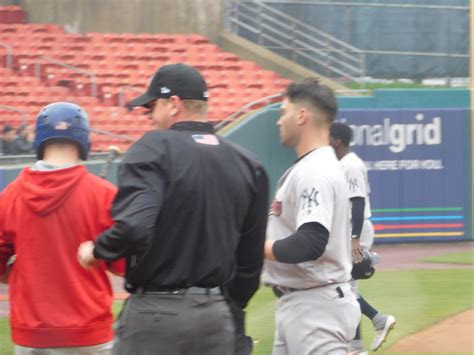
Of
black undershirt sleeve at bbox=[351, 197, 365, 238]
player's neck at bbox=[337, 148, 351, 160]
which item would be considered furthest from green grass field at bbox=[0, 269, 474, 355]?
player's neck at bbox=[337, 148, 351, 160]

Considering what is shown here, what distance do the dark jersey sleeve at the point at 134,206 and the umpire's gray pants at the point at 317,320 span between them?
1.22 metres

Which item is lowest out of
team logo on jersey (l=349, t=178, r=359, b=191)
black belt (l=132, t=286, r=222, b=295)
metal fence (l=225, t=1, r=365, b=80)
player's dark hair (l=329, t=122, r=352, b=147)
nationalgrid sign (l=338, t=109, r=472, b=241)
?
nationalgrid sign (l=338, t=109, r=472, b=241)

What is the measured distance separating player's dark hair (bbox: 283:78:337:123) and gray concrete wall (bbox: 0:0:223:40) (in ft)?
62.1

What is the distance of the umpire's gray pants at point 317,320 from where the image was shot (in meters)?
4.72

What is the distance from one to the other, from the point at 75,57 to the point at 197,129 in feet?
58.8

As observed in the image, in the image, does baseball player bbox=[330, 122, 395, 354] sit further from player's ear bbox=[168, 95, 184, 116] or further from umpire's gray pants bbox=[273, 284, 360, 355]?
player's ear bbox=[168, 95, 184, 116]

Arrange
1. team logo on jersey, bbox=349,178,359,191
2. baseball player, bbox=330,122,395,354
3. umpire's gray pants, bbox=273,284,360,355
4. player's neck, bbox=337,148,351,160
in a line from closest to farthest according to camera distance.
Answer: umpire's gray pants, bbox=273,284,360,355, baseball player, bbox=330,122,395,354, team logo on jersey, bbox=349,178,359,191, player's neck, bbox=337,148,351,160

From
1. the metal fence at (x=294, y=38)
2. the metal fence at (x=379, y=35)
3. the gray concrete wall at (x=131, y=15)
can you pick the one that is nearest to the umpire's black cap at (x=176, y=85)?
the metal fence at (x=294, y=38)

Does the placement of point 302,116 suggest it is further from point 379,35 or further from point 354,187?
point 379,35

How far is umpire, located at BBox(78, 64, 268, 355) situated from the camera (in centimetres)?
374

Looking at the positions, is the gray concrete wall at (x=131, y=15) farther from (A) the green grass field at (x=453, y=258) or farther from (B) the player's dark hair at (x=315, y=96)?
(B) the player's dark hair at (x=315, y=96)

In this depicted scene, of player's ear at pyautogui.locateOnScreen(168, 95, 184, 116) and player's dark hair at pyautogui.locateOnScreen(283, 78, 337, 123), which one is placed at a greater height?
player's ear at pyautogui.locateOnScreen(168, 95, 184, 116)

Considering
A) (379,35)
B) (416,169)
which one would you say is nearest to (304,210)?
(416,169)

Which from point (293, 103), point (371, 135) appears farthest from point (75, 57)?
point (293, 103)
